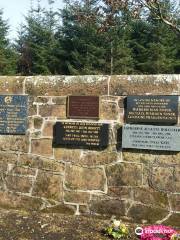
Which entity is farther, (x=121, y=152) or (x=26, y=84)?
(x=26, y=84)

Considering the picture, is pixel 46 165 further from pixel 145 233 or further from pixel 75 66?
pixel 75 66

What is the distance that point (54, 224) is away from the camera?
5320 millimetres

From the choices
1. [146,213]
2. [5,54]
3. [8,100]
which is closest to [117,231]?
→ [146,213]

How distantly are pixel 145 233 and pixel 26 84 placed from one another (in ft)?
9.15

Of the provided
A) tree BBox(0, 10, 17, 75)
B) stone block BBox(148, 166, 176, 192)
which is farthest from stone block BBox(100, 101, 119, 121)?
tree BBox(0, 10, 17, 75)

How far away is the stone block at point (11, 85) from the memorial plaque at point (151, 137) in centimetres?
176

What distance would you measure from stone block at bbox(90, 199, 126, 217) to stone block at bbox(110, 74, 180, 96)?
1.52m

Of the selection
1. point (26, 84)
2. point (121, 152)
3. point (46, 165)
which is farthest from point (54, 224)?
point (26, 84)

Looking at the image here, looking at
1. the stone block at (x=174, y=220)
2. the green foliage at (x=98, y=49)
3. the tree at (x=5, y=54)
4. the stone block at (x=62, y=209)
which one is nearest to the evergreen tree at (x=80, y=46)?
the green foliage at (x=98, y=49)

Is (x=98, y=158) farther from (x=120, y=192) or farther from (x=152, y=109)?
(x=152, y=109)

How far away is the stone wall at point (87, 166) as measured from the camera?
5324 mm

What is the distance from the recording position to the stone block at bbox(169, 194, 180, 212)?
206 inches

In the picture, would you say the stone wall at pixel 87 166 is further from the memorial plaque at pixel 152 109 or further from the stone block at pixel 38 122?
the memorial plaque at pixel 152 109

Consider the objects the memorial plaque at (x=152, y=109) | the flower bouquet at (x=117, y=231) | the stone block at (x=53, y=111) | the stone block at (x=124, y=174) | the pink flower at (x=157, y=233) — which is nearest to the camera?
the pink flower at (x=157, y=233)
